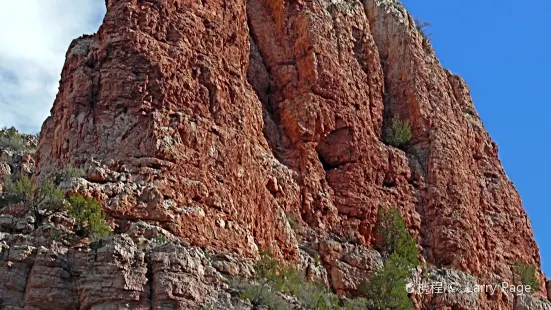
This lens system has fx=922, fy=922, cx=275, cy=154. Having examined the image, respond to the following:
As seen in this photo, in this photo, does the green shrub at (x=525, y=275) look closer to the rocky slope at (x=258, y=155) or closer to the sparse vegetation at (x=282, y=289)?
the rocky slope at (x=258, y=155)

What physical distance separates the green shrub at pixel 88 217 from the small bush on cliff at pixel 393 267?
13.6 m

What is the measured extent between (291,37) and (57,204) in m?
20.4

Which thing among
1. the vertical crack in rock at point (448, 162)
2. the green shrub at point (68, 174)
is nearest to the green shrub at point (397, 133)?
the vertical crack in rock at point (448, 162)

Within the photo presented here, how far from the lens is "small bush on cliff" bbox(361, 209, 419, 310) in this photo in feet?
128

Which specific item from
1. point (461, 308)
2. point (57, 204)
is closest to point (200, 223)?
point (57, 204)

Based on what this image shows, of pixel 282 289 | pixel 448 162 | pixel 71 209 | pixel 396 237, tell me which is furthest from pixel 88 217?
pixel 448 162

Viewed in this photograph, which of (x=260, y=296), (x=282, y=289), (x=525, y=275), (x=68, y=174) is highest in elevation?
(x=525, y=275)

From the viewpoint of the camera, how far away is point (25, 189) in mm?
33156

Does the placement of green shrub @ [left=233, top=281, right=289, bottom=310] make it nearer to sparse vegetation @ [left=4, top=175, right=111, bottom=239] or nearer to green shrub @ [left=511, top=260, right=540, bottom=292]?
sparse vegetation @ [left=4, top=175, right=111, bottom=239]

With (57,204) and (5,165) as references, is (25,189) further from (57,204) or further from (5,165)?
(5,165)

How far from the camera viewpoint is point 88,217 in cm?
2981

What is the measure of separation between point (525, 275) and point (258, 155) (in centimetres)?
1863

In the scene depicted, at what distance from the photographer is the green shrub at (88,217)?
97.3 feet

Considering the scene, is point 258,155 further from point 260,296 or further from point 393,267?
point 260,296
